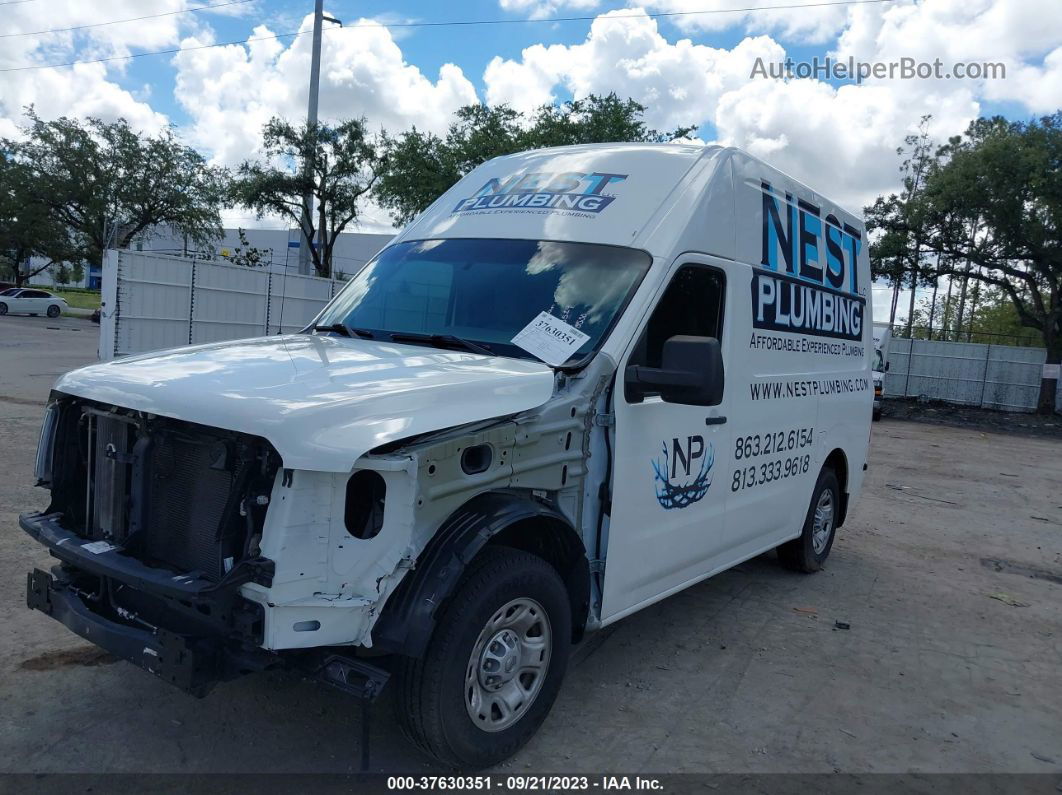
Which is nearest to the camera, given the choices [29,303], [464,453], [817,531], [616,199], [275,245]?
[464,453]

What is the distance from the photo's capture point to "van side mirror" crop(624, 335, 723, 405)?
3.55 metres

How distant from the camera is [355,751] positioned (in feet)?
11.4

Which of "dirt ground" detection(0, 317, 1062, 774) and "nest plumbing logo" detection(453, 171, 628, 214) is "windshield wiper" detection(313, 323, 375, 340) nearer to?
"nest plumbing logo" detection(453, 171, 628, 214)

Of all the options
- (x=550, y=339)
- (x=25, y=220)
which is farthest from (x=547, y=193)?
(x=25, y=220)

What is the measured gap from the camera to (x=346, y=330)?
439 cm

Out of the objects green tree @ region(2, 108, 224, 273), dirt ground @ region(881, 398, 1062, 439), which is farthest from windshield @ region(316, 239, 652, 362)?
green tree @ region(2, 108, 224, 273)

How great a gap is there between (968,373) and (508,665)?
26.5m

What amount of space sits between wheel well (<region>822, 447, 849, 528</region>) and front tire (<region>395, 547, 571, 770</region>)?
3578 mm

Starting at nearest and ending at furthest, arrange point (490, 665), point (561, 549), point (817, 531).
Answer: point (490, 665) < point (561, 549) < point (817, 531)

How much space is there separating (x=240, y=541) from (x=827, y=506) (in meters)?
5.07

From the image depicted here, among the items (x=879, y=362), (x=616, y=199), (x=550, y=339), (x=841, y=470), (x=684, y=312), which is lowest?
(x=841, y=470)

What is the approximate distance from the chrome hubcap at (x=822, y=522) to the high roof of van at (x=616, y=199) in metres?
2.50

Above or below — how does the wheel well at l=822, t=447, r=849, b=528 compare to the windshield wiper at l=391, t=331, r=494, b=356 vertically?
below

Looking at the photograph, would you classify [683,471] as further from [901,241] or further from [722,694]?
[901,241]
